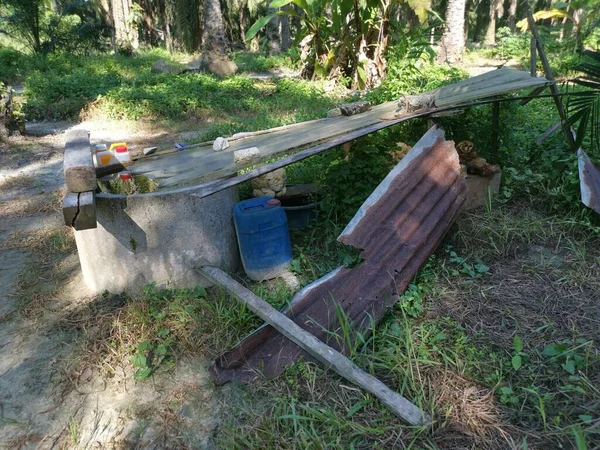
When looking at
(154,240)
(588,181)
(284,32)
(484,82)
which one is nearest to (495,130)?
(484,82)

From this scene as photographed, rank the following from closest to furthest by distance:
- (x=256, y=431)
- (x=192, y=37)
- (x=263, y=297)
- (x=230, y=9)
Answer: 1. (x=256, y=431)
2. (x=263, y=297)
3. (x=192, y=37)
4. (x=230, y=9)

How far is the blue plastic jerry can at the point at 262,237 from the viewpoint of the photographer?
3172mm

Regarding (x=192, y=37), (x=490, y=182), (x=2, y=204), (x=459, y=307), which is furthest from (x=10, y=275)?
(x=192, y=37)

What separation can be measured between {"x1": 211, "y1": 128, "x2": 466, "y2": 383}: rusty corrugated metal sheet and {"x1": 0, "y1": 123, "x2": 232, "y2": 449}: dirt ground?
238 millimetres

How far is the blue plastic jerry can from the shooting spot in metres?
3.17

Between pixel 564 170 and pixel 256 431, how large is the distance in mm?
3382

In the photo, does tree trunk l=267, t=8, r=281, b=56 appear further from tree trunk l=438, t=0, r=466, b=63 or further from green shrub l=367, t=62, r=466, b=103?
green shrub l=367, t=62, r=466, b=103

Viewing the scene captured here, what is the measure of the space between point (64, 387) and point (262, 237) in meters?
1.47

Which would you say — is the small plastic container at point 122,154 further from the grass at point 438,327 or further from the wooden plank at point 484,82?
the wooden plank at point 484,82

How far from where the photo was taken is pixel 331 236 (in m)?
3.63

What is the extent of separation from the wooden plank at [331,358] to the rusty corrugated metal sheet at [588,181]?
231 centimetres

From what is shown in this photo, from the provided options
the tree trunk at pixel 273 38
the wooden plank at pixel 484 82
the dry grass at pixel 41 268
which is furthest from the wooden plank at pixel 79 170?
the tree trunk at pixel 273 38

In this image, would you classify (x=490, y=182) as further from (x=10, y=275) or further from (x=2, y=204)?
(x=2, y=204)

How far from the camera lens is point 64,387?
2.49 m
